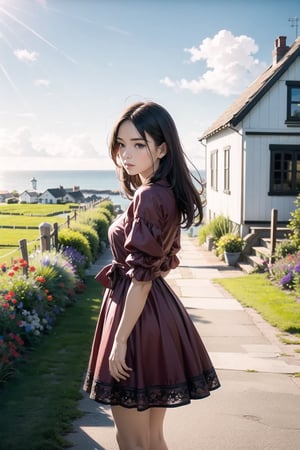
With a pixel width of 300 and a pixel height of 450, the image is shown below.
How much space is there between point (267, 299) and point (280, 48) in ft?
36.1

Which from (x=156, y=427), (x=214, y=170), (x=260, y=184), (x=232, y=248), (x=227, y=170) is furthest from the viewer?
(x=214, y=170)

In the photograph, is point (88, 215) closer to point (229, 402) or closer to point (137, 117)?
point (229, 402)

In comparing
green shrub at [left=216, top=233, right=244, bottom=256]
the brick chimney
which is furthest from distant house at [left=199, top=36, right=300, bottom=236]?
green shrub at [left=216, top=233, right=244, bottom=256]

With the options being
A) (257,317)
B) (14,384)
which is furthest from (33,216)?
(14,384)

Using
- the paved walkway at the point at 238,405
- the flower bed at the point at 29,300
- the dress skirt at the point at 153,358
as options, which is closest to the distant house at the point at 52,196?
the flower bed at the point at 29,300

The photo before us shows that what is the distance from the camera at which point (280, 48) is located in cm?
1664

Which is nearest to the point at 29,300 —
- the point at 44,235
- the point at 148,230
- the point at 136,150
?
the point at 44,235

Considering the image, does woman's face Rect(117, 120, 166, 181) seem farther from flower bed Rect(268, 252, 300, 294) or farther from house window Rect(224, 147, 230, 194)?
house window Rect(224, 147, 230, 194)

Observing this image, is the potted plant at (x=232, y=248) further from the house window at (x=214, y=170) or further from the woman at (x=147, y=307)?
the woman at (x=147, y=307)

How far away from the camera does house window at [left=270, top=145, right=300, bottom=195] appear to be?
1560 cm

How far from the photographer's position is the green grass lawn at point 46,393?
3.66 meters

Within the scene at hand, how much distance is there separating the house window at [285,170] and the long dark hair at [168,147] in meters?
13.8

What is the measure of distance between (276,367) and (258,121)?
11.3m

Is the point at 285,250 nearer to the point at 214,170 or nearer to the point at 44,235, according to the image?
the point at 44,235
